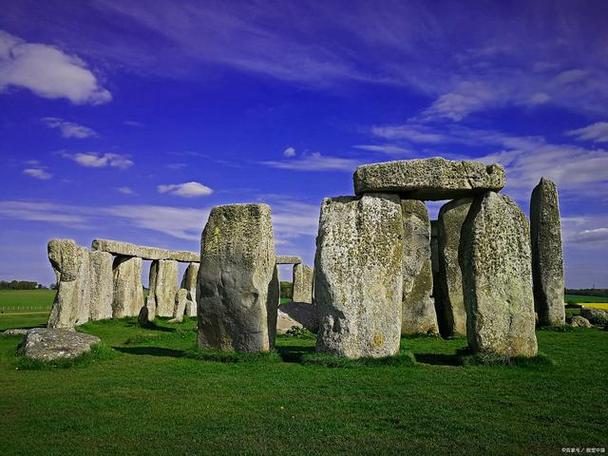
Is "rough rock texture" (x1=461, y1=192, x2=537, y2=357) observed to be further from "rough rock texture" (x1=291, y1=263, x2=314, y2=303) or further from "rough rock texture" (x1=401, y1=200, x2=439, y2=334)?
"rough rock texture" (x1=291, y1=263, x2=314, y2=303)

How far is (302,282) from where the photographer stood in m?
27.4

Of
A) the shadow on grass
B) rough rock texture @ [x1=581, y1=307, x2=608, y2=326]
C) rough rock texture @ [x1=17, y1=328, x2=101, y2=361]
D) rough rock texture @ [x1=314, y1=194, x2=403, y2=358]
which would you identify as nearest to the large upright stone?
rough rock texture @ [x1=581, y1=307, x2=608, y2=326]

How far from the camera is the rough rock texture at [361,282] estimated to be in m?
9.56

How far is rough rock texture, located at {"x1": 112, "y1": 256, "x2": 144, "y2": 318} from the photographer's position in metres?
22.7

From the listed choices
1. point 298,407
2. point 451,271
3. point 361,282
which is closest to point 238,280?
point 361,282

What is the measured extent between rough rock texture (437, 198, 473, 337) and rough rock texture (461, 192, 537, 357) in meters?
4.76

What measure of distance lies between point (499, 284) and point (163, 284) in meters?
18.5

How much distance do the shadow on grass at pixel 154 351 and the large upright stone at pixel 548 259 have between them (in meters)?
10.3

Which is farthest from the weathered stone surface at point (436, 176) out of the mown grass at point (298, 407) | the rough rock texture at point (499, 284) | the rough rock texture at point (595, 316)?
the rough rock texture at point (595, 316)

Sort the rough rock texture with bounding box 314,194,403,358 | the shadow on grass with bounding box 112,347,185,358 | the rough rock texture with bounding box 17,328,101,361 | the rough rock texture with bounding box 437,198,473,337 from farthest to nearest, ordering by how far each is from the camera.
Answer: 1. the rough rock texture with bounding box 437,198,473,337
2. the shadow on grass with bounding box 112,347,185,358
3. the rough rock texture with bounding box 17,328,101,361
4. the rough rock texture with bounding box 314,194,403,358

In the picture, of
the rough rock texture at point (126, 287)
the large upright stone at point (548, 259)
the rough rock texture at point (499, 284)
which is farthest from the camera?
the rough rock texture at point (126, 287)

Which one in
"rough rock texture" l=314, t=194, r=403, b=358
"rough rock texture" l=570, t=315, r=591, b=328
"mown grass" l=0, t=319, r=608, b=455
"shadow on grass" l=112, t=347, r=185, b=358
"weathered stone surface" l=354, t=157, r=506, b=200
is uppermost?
"weathered stone surface" l=354, t=157, r=506, b=200

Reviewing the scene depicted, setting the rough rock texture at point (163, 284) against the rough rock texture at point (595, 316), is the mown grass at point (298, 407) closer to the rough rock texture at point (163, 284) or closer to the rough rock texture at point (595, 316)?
the rough rock texture at point (595, 316)

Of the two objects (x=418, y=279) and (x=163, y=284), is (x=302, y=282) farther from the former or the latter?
(x=418, y=279)
